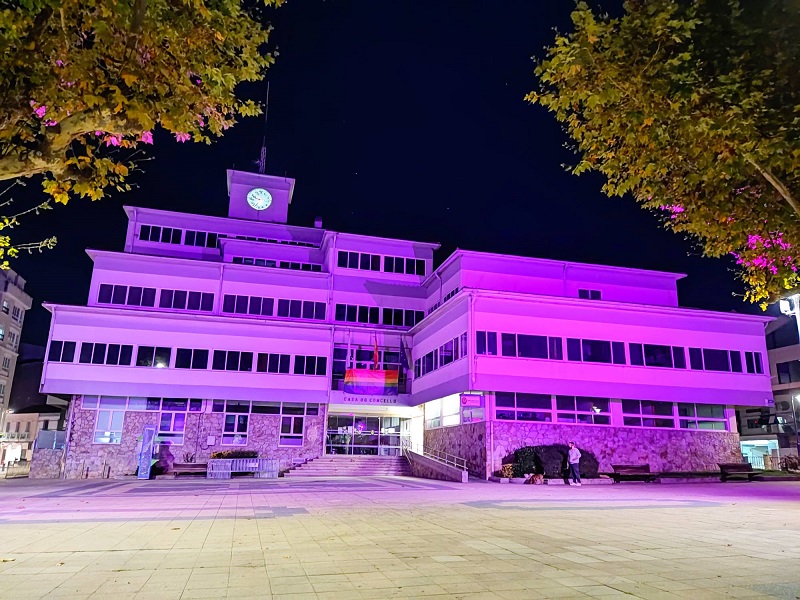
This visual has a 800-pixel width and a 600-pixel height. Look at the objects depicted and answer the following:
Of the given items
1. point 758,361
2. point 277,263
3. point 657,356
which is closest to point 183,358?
point 277,263

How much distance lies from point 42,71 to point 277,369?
2649 centimetres

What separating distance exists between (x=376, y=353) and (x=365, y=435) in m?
5.55

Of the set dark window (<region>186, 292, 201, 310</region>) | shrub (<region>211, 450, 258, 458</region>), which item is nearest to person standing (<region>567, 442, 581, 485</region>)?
shrub (<region>211, 450, 258, 458</region>)

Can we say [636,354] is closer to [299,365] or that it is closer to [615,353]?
[615,353]

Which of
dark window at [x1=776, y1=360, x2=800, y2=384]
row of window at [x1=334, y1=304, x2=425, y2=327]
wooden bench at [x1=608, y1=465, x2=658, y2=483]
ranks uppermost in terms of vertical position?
row of window at [x1=334, y1=304, x2=425, y2=327]

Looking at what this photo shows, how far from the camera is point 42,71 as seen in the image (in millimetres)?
5957

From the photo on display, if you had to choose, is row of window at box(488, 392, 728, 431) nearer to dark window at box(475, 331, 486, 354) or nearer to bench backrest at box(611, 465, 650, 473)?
dark window at box(475, 331, 486, 354)

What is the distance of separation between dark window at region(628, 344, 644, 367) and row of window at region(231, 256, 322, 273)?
1986 centimetres

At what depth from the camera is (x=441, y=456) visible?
28.2 metres

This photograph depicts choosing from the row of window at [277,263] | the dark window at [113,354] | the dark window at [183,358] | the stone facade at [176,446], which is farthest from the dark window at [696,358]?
the dark window at [113,354]

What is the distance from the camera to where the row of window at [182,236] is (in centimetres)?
3622

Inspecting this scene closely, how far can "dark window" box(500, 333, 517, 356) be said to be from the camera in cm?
2419

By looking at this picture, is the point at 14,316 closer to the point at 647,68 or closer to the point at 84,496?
the point at 84,496

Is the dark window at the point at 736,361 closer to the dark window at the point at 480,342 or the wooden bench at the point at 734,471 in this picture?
the wooden bench at the point at 734,471
